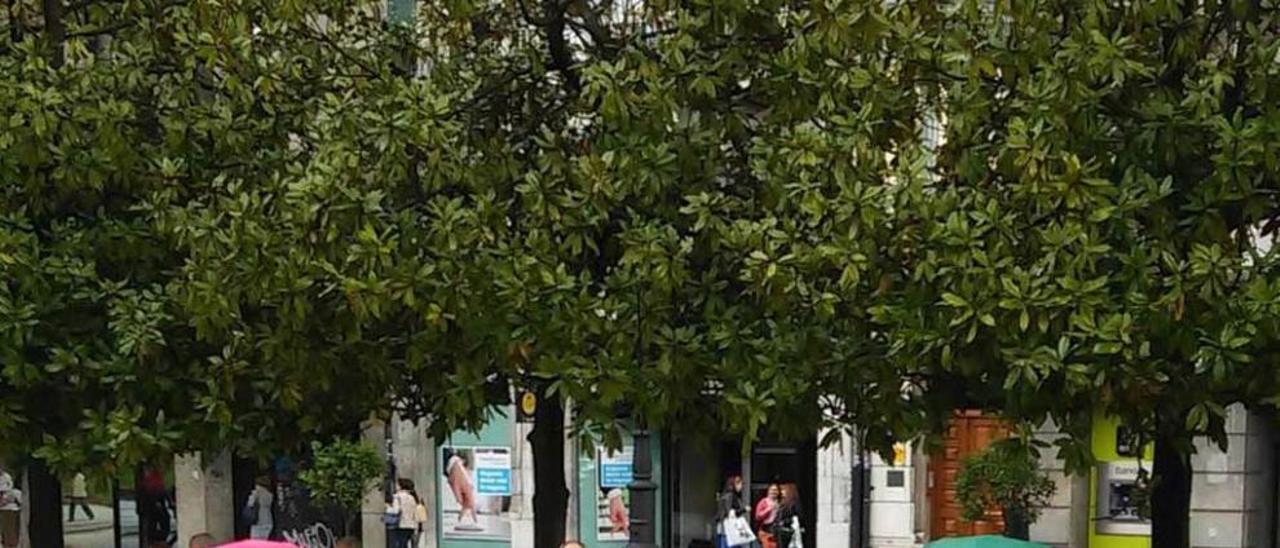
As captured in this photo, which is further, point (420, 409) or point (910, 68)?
point (420, 409)

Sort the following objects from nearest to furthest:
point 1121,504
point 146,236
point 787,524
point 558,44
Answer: point 558,44
point 146,236
point 1121,504
point 787,524

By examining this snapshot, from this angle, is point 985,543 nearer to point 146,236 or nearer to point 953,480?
point 146,236

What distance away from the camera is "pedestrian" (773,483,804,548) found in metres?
18.2

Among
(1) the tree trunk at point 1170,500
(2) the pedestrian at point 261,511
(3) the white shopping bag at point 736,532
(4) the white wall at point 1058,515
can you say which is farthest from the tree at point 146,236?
(4) the white wall at point 1058,515

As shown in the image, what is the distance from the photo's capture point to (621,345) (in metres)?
7.54

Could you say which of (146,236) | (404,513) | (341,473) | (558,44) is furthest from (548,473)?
(404,513)

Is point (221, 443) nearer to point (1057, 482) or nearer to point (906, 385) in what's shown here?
point (906, 385)

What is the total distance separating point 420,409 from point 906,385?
138 inches

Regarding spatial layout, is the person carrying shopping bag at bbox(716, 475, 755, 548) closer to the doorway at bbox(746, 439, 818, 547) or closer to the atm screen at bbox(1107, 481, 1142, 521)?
the doorway at bbox(746, 439, 818, 547)

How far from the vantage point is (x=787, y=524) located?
1836 centimetres

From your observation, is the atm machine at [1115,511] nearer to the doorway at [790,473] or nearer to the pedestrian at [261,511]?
the doorway at [790,473]

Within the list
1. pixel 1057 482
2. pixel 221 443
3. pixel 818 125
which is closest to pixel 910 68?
Answer: pixel 818 125

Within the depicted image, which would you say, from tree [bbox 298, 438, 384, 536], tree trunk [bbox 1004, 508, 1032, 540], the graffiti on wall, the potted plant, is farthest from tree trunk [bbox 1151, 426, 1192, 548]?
the graffiti on wall

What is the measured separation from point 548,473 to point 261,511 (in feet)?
34.1
